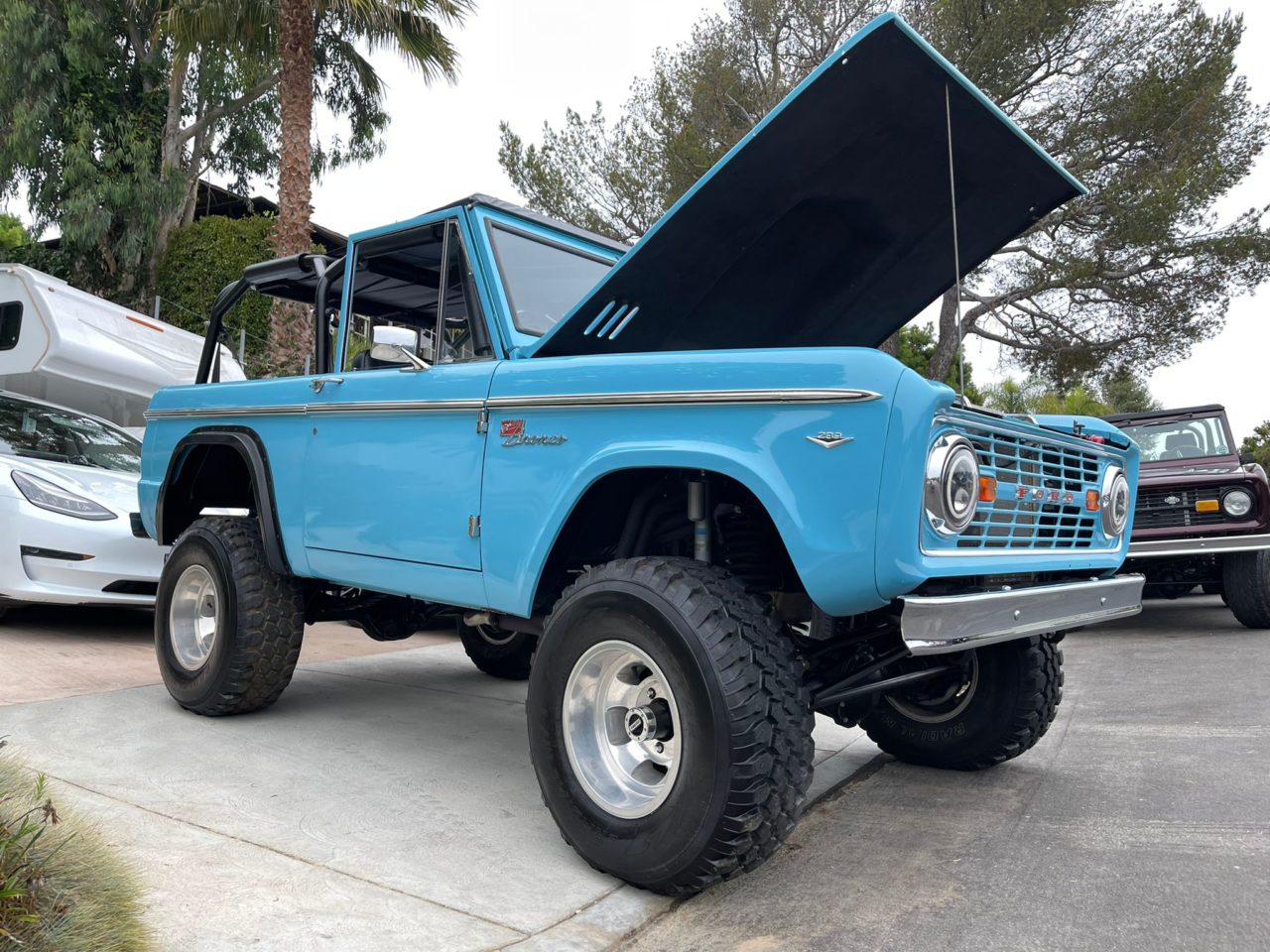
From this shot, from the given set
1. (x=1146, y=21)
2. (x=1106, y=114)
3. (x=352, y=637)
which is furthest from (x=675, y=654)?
(x=1146, y=21)

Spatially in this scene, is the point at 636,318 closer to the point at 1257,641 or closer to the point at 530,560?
the point at 530,560

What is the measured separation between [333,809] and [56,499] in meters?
3.84

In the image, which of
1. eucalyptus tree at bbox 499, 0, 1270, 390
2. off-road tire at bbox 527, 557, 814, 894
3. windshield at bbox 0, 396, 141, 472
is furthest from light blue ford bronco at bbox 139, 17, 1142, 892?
eucalyptus tree at bbox 499, 0, 1270, 390

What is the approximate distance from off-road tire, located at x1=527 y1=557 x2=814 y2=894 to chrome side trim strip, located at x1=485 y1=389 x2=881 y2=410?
1.59 feet

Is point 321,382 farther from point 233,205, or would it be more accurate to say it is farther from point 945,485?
point 233,205

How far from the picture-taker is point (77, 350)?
819 cm

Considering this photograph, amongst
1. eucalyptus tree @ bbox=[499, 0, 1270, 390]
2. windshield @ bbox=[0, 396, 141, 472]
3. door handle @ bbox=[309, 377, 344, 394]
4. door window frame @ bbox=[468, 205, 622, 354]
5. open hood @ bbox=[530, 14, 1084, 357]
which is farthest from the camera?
eucalyptus tree @ bbox=[499, 0, 1270, 390]

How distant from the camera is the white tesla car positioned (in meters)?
5.90

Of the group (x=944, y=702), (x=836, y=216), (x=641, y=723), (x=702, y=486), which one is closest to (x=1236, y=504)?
(x=944, y=702)

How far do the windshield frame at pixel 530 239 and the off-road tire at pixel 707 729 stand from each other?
1113 mm

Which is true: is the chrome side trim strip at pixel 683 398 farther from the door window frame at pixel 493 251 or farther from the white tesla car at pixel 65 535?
the white tesla car at pixel 65 535

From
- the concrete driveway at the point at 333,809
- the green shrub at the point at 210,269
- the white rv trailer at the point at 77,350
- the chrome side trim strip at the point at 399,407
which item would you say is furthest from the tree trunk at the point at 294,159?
the chrome side trim strip at the point at 399,407

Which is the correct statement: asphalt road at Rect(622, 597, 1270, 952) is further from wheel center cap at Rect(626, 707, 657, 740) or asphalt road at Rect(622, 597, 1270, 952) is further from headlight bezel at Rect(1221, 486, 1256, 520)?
headlight bezel at Rect(1221, 486, 1256, 520)

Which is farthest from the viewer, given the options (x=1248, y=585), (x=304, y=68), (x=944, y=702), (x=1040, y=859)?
(x=304, y=68)
